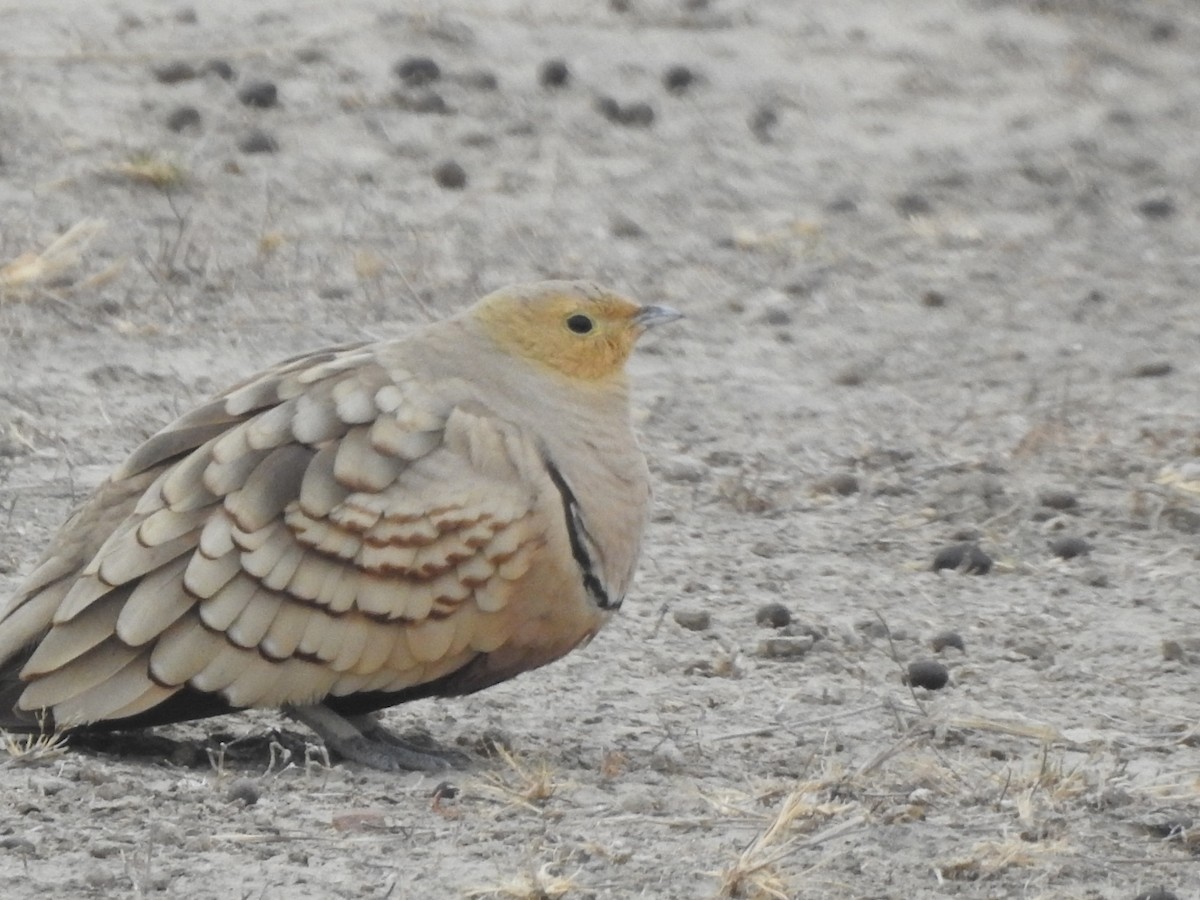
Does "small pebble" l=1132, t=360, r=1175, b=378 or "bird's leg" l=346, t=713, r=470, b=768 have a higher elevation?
"bird's leg" l=346, t=713, r=470, b=768

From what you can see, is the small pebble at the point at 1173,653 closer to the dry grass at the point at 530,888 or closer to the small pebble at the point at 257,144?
the dry grass at the point at 530,888

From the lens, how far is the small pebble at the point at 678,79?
11.4 meters

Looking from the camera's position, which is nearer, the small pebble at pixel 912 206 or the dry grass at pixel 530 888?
the dry grass at pixel 530 888

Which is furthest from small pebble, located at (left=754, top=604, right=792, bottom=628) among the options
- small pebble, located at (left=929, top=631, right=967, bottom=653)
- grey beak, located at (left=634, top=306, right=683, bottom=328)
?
grey beak, located at (left=634, top=306, right=683, bottom=328)

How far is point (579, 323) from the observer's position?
547 cm

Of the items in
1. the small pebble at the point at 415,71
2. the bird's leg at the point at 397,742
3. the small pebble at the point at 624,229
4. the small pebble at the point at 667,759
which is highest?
the bird's leg at the point at 397,742

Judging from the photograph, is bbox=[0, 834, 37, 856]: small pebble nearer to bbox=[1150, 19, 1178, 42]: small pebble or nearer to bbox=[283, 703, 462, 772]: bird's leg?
bbox=[283, 703, 462, 772]: bird's leg

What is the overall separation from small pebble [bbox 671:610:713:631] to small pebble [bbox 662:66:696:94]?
5.54m

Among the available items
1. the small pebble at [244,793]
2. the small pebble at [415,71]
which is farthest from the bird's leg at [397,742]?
the small pebble at [415,71]

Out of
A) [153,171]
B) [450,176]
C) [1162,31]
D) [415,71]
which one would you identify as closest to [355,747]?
[153,171]

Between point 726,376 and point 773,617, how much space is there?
228 cm

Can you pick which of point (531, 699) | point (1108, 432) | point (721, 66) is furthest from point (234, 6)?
point (531, 699)

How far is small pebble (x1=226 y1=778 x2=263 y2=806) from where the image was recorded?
4668mm

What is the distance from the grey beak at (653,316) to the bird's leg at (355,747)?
1.12 meters
